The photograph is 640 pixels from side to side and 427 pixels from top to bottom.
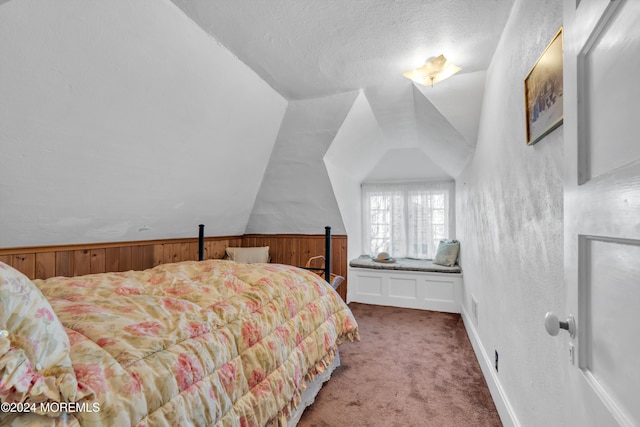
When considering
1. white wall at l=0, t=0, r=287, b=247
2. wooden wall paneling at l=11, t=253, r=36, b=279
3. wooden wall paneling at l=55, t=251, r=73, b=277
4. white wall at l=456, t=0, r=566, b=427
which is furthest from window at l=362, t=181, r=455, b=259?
wooden wall paneling at l=11, t=253, r=36, b=279

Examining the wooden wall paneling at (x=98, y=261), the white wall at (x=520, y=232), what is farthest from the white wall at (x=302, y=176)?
the wooden wall paneling at (x=98, y=261)

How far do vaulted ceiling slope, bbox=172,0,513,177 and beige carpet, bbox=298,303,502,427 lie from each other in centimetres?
184

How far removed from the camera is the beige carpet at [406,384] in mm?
1774

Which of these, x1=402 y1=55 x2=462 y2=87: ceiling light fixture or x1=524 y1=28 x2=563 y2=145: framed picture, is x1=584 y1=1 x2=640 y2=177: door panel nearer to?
x1=524 y1=28 x2=563 y2=145: framed picture

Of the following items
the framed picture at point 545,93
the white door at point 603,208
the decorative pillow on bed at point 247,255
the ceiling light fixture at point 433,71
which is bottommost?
the decorative pillow on bed at point 247,255

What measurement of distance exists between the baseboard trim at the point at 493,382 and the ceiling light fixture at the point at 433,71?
6.62ft

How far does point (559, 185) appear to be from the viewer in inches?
40.3

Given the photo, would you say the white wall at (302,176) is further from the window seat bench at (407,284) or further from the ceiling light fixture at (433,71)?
the window seat bench at (407,284)

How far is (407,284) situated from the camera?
3.94m

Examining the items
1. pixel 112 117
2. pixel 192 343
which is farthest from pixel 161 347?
pixel 112 117

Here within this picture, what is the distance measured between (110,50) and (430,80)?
2.03m

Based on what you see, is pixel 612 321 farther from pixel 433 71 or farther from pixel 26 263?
pixel 26 263

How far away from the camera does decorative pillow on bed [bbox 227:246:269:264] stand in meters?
3.94

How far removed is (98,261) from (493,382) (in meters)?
3.16
